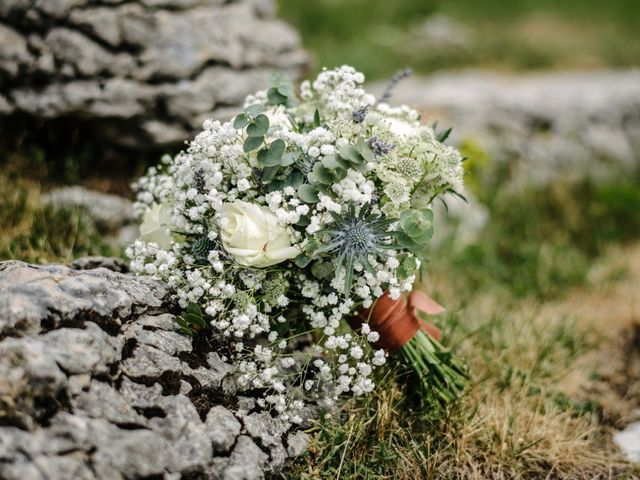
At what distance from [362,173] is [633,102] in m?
4.69

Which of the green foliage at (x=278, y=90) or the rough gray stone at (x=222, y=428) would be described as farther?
the green foliage at (x=278, y=90)

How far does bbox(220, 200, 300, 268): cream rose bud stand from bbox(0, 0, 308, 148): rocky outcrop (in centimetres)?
187

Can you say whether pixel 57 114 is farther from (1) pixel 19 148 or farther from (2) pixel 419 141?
(2) pixel 419 141

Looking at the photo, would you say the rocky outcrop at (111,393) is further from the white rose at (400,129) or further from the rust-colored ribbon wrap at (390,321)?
the white rose at (400,129)

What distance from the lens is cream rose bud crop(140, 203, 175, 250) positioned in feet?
7.45

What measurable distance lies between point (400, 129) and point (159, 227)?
1039 mm

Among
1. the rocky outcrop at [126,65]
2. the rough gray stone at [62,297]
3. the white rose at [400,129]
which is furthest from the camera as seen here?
the rocky outcrop at [126,65]

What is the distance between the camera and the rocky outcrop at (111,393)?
1613 millimetres

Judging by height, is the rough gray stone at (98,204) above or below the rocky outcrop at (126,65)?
below

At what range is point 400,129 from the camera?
220cm

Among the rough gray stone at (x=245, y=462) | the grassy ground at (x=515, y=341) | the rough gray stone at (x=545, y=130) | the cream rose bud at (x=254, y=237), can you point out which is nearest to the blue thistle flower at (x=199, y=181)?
the cream rose bud at (x=254, y=237)

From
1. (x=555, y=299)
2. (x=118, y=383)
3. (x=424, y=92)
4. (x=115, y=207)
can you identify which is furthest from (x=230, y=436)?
(x=424, y=92)

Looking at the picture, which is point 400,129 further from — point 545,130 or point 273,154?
point 545,130

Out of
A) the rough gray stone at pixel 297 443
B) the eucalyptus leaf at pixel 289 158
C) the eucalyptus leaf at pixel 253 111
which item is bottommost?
the rough gray stone at pixel 297 443
